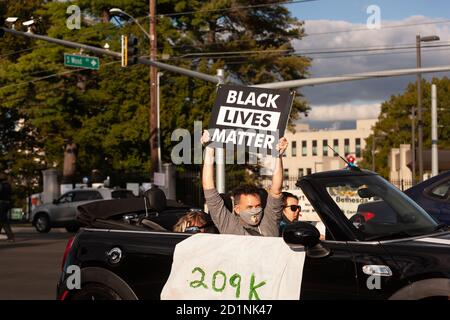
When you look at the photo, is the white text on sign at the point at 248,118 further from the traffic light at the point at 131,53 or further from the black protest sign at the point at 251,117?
the traffic light at the point at 131,53

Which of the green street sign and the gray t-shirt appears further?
the green street sign

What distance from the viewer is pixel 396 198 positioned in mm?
6141

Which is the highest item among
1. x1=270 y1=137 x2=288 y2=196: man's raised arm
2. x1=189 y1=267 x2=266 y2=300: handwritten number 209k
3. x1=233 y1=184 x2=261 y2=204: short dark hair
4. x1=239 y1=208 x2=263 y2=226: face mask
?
x1=270 y1=137 x2=288 y2=196: man's raised arm

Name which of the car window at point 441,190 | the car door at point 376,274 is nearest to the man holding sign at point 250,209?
the car door at point 376,274

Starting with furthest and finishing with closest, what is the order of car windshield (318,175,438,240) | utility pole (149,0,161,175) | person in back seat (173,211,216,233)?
utility pole (149,0,161,175) → person in back seat (173,211,216,233) → car windshield (318,175,438,240)

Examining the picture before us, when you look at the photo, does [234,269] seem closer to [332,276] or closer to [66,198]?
[332,276]

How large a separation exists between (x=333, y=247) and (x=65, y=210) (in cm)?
2848

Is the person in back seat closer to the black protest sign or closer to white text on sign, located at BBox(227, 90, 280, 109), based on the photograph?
the black protest sign

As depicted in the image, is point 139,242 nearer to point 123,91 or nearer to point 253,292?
point 253,292

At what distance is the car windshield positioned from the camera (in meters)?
5.68

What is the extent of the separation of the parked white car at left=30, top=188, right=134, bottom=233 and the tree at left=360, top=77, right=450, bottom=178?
55.5m

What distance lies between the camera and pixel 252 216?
20.4ft

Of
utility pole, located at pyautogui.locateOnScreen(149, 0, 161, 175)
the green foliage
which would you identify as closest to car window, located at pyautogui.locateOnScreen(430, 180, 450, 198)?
utility pole, located at pyautogui.locateOnScreen(149, 0, 161, 175)
